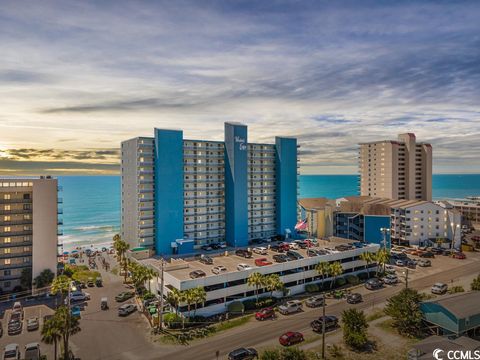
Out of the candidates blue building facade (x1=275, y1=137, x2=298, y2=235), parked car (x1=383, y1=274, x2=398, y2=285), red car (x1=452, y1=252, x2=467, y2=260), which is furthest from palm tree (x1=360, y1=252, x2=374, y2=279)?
red car (x1=452, y1=252, x2=467, y2=260)

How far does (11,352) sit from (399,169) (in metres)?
139

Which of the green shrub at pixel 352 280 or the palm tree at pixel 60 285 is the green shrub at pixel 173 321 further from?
the green shrub at pixel 352 280

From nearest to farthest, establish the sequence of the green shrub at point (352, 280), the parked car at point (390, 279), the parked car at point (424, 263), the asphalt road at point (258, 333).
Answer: the asphalt road at point (258, 333) < the parked car at point (390, 279) < the green shrub at point (352, 280) < the parked car at point (424, 263)

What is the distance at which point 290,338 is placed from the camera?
142 feet

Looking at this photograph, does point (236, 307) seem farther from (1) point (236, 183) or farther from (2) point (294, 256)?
(1) point (236, 183)

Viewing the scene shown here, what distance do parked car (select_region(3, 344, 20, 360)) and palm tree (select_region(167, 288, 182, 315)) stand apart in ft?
64.3

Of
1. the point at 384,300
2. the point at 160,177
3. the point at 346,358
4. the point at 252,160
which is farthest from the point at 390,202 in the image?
the point at 346,358

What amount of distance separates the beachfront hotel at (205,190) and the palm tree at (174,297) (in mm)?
29171

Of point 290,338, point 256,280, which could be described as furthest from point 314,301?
point 290,338

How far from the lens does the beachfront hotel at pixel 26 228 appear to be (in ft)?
214

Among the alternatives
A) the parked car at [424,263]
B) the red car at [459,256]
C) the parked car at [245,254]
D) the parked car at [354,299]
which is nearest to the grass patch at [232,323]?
the parked car at [245,254]

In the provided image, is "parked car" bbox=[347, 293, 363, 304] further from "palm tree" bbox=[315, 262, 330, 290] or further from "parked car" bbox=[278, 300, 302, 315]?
"parked car" bbox=[278, 300, 302, 315]

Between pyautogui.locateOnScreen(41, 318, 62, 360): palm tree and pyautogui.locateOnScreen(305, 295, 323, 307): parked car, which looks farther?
pyautogui.locateOnScreen(305, 295, 323, 307): parked car

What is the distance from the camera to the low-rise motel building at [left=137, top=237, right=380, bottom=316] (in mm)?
53469
